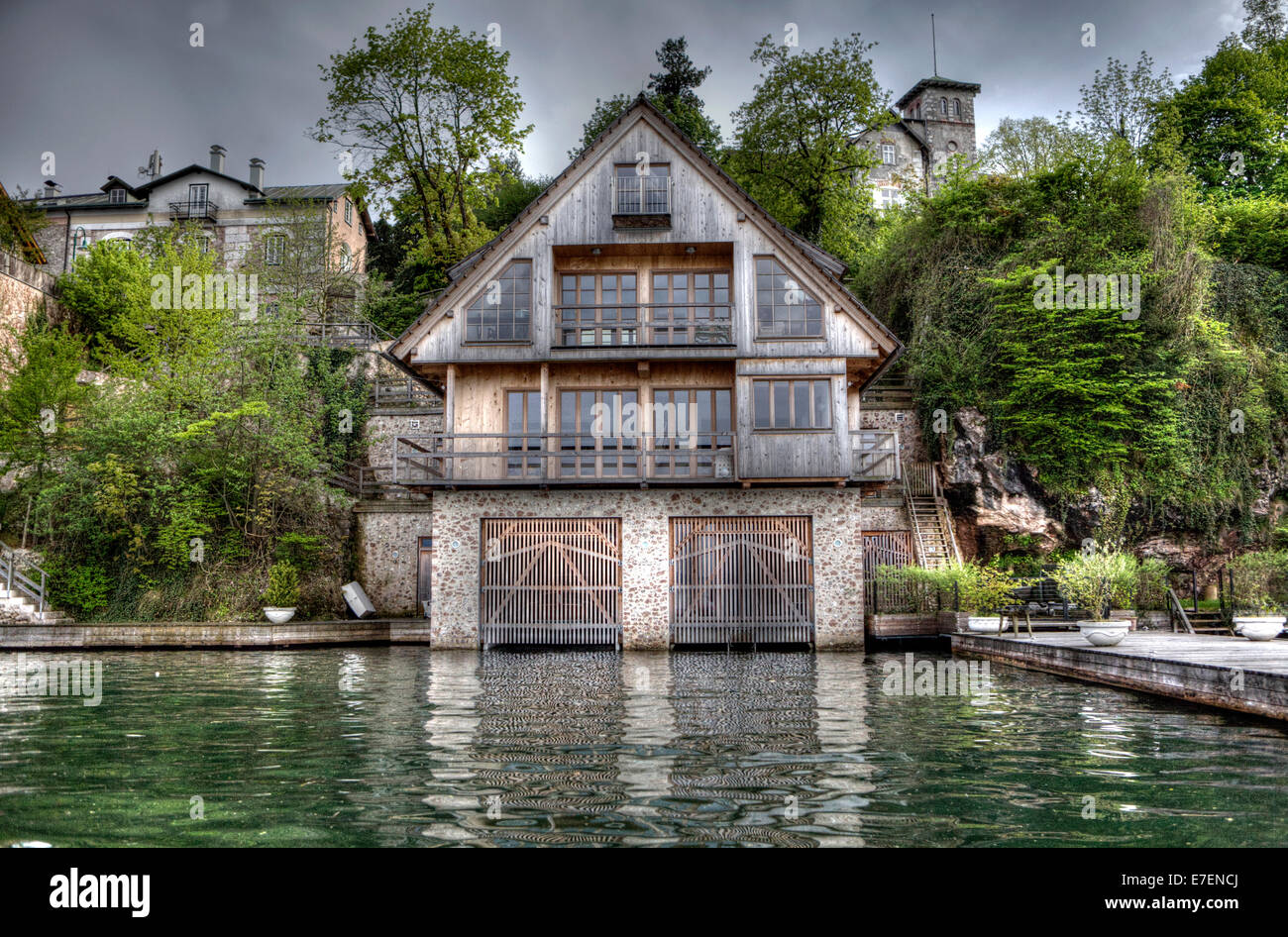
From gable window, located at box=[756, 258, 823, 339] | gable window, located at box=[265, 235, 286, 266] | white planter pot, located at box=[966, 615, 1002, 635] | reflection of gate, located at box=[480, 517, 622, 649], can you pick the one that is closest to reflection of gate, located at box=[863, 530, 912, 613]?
white planter pot, located at box=[966, 615, 1002, 635]

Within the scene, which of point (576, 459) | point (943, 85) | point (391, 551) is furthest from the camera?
point (943, 85)

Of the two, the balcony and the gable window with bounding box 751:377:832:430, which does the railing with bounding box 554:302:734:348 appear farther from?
the balcony

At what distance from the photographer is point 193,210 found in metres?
45.0

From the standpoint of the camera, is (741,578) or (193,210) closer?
(741,578)

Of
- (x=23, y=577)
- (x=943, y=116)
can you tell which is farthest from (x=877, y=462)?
A: (x=943, y=116)

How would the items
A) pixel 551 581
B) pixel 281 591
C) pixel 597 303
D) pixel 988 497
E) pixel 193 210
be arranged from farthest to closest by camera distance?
pixel 193 210 → pixel 988 497 → pixel 281 591 → pixel 597 303 → pixel 551 581

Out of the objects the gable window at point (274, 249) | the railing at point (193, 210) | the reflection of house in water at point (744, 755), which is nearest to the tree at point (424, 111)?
the gable window at point (274, 249)

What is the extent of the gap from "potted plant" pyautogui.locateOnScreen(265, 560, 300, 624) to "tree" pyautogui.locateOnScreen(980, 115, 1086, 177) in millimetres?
26706

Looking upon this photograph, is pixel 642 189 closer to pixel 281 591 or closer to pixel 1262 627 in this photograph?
pixel 281 591

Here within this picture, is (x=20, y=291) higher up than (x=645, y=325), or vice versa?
(x=20, y=291)

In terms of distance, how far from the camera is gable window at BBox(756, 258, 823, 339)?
2067cm

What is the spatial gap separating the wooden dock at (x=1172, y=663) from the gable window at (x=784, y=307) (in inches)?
323

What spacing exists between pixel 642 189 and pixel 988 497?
13887 millimetres

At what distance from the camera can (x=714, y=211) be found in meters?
21.2
